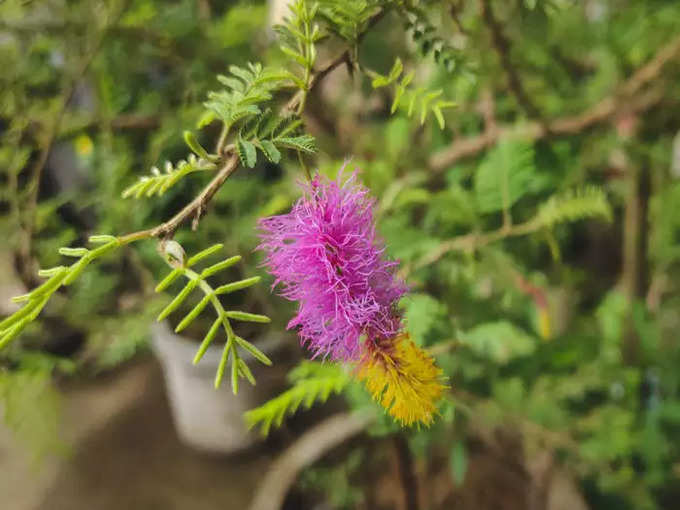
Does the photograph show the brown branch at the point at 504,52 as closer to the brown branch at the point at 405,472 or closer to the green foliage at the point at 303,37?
the green foliage at the point at 303,37

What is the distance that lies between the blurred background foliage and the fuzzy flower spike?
0.14 meters

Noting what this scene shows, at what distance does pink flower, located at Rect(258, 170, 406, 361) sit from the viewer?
Result: 24cm

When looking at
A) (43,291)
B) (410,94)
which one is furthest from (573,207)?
(43,291)

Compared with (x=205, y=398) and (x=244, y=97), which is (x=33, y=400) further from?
(x=244, y=97)

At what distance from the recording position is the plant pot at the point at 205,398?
77cm

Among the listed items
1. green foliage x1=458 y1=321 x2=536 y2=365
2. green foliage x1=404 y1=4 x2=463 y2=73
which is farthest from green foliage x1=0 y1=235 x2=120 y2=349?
green foliage x1=458 y1=321 x2=536 y2=365

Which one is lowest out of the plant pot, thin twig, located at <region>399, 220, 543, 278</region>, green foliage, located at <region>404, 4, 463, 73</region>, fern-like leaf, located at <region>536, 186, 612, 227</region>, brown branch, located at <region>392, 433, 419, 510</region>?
the plant pot

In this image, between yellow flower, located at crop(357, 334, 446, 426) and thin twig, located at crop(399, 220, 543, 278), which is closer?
yellow flower, located at crop(357, 334, 446, 426)

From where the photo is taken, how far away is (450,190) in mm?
513

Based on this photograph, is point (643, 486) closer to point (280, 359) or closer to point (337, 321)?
point (280, 359)

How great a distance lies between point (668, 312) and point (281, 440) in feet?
2.12

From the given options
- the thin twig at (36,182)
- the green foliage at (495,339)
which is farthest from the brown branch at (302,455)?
the thin twig at (36,182)

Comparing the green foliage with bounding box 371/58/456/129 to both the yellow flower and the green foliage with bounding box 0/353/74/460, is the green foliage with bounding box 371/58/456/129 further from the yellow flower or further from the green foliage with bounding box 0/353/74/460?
the green foliage with bounding box 0/353/74/460

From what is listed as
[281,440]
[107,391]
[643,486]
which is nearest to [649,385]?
[643,486]
